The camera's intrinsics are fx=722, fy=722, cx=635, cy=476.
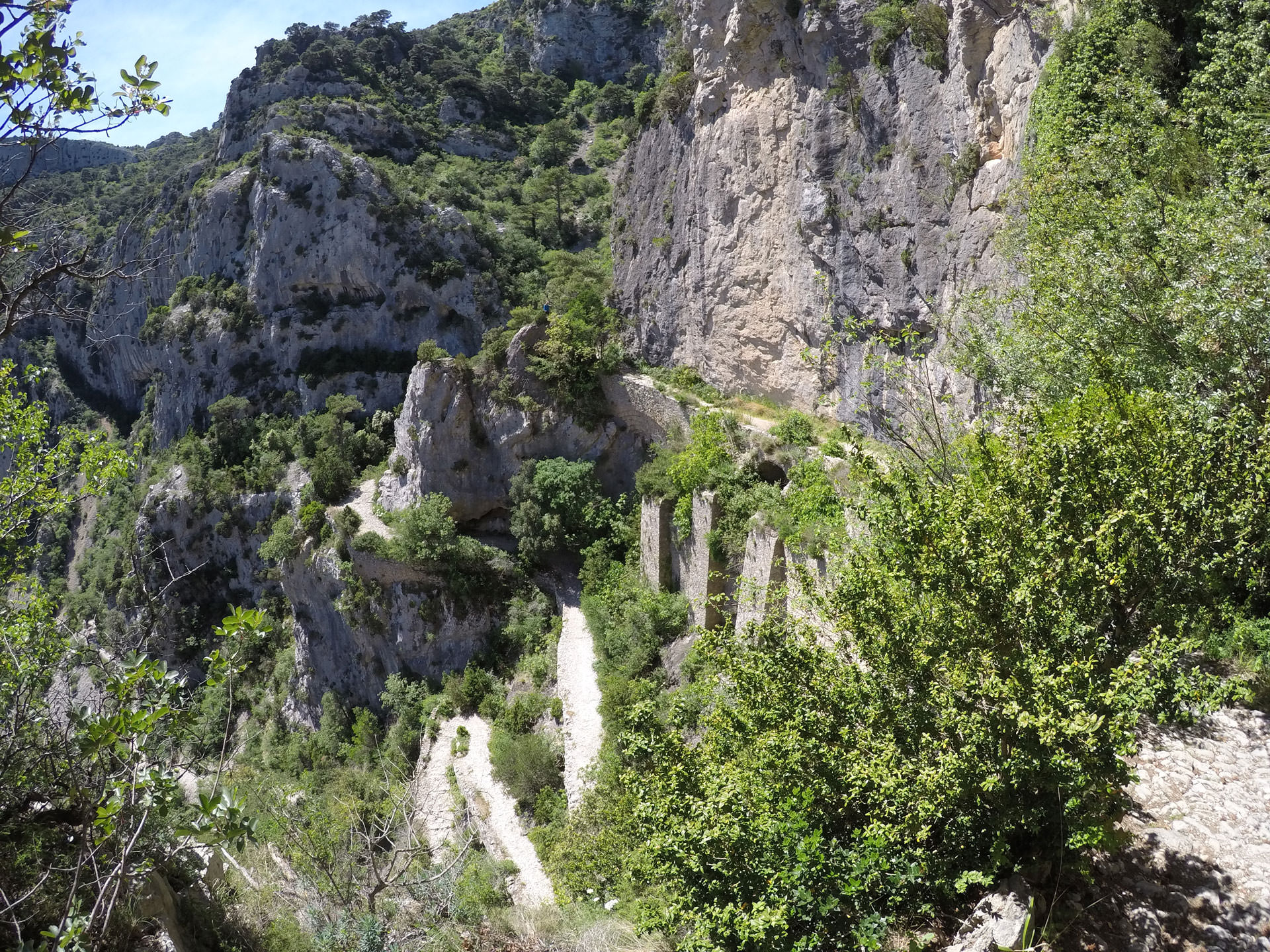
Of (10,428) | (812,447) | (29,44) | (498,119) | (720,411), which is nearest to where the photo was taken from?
(29,44)

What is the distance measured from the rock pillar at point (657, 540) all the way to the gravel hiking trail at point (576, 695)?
8.37ft

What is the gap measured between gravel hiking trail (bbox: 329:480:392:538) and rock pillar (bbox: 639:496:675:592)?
974cm

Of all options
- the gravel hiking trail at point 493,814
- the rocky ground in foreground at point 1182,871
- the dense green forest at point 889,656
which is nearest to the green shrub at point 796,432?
the dense green forest at point 889,656

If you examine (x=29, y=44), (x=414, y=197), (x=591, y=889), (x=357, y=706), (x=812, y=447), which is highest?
(x=414, y=197)

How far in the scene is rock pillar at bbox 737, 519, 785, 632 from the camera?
14.1 m

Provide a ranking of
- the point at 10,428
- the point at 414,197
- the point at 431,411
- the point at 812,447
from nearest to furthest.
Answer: the point at 10,428, the point at 812,447, the point at 431,411, the point at 414,197

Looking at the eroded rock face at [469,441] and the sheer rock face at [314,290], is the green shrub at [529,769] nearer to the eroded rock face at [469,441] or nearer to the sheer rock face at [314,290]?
the eroded rock face at [469,441]

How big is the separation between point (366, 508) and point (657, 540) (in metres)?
13.0

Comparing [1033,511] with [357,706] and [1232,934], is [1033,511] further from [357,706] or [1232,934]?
[357,706]

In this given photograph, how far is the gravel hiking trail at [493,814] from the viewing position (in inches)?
527

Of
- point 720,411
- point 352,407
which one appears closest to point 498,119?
point 352,407

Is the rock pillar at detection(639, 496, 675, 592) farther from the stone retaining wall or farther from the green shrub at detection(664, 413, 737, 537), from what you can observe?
the green shrub at detection(664, 413, 737, 537)

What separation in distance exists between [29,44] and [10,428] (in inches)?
220

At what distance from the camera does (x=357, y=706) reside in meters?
25.7
